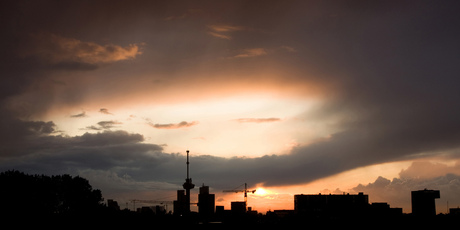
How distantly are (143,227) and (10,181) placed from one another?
161ft

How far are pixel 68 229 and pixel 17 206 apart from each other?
3614 centimetres

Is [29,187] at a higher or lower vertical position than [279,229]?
higher

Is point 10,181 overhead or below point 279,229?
overhead

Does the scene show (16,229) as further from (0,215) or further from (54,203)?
(54,203)

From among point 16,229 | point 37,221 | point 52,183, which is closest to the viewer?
point 16,229

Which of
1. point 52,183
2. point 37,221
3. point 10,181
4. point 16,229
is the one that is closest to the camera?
point 16,229

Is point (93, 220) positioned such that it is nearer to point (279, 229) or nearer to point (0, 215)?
point (0, 215)

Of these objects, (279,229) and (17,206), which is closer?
(17,206)

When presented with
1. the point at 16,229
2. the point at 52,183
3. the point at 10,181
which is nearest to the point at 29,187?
the point at 10,181

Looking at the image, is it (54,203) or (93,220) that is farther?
(54,203)

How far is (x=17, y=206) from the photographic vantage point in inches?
6339

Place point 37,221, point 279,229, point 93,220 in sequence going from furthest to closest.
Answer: point 279,229, point 93,220, point 37,221

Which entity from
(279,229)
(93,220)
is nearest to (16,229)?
(93,220)

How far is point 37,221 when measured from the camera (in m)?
142
